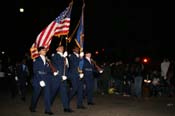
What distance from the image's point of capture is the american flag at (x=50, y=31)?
1624 cm

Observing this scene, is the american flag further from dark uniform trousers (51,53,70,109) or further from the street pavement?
the street pavement

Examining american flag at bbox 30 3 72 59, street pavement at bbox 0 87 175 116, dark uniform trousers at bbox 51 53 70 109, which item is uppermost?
american flag at bbox 30 3 72 59

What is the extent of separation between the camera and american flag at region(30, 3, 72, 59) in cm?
1624

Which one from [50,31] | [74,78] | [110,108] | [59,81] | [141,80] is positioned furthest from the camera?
[141,80]

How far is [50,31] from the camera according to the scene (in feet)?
54.6

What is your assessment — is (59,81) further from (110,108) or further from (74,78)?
(110,108)

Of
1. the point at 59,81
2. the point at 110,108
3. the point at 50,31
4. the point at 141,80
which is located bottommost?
the point at 110,108

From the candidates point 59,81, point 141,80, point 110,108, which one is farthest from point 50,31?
point 141,80

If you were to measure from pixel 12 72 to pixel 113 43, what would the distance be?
1755 inches

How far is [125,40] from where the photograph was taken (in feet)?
212

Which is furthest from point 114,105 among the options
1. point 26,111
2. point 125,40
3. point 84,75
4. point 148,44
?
point 125,40

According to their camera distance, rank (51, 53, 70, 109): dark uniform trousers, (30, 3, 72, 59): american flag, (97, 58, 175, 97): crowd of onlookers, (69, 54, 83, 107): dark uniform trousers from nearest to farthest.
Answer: (51, 53, 70, 109): dark uniform trousers → (30, 3, 72, 59): american flag → (69, 54, 83, 107): dark uniform trousers → (97, 58, 175, 97): crowd of onlookers

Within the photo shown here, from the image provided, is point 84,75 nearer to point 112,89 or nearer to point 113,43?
point 112,89

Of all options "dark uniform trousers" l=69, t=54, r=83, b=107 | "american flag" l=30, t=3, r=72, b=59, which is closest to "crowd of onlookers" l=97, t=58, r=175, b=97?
"dark uniform trousers" l=69, t=54, r=83, b=107
